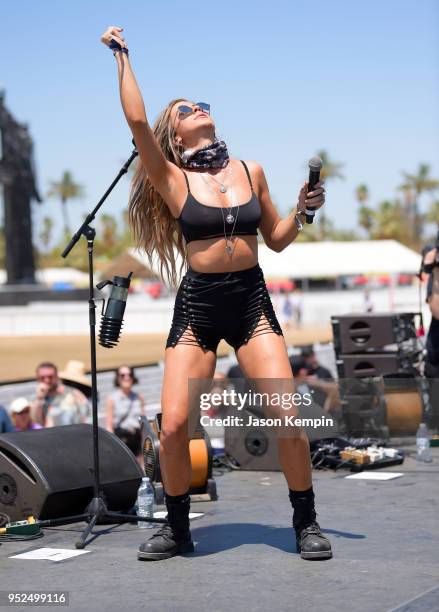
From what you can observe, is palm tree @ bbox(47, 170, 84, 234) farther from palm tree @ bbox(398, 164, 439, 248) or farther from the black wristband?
the black wristband

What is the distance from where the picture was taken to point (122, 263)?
84125mm

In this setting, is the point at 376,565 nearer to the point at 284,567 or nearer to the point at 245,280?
the point at 284,567

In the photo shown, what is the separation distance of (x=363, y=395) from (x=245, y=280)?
3.94 meters

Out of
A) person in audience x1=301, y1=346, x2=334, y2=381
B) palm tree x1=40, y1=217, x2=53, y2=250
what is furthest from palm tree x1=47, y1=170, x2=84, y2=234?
person in audience x1=301, y1=346, x2=334, y2=381

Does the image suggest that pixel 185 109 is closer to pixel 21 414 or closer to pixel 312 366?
pixel 21 414

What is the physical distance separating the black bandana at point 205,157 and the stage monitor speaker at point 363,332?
529cm

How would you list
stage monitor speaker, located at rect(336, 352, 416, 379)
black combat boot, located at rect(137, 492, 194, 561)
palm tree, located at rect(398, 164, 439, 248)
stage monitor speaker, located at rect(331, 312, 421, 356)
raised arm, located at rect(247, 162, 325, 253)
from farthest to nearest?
palm tree, located at rect(398, 164, 439, 248) → stage monitor speaker, located at rect(331, 312, 421, 356) → stage monitor speaker, located at rect(336, 352, 416, 379) → raised arm, located at rect(247, 162, 325, 253) → black combat boot, located at rect(137, 492, 194, 561)

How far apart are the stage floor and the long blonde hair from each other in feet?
4.23

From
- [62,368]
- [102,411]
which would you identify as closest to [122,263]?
[62,368]

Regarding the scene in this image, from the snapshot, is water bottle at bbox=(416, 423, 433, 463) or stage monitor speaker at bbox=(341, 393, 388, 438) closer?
water bottle at bbox=(416, 423, 433, 463)

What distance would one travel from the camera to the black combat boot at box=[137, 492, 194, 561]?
15.2ft

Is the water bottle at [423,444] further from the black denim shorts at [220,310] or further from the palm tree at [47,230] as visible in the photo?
the palm tree at [47,230]

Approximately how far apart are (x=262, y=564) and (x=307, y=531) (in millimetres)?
274

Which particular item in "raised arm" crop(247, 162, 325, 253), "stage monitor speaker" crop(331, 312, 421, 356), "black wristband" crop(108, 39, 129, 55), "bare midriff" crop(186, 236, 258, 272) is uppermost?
"black wristband" crop(108, 39, 129, 55)
